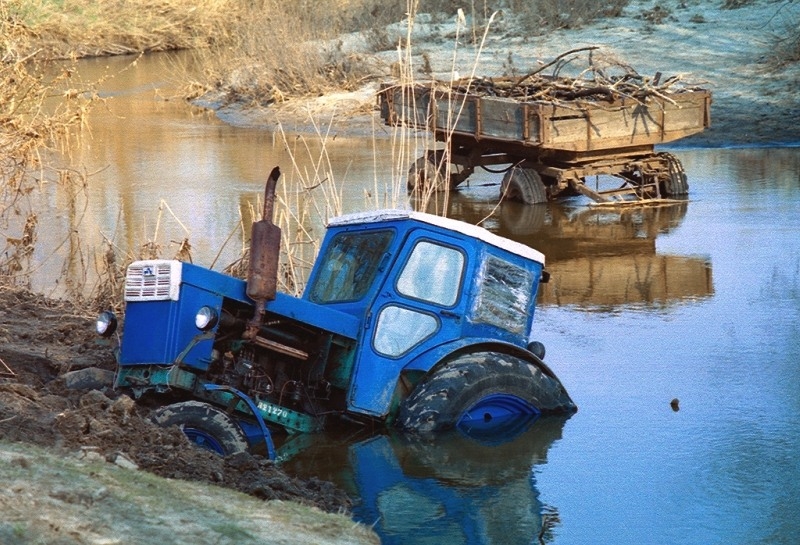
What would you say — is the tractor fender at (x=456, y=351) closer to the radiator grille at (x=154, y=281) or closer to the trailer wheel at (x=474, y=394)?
the trailer wheel at (x=474, y=394)

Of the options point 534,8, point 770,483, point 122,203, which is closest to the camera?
point 770,483

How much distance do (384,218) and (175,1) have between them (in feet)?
146

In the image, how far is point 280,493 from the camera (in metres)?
6.41

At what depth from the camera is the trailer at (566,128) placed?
640 inches

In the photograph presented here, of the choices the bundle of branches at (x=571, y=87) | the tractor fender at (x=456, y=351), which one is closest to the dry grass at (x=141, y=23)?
the bundle of branches at (x=571, y=87)

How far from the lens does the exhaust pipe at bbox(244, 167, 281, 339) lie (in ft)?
22.5

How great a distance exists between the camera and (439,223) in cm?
804

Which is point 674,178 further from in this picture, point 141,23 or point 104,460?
point 141,23

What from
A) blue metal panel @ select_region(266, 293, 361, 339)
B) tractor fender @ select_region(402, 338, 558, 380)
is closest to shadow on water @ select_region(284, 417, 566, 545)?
tractor fender @ select_region(402, 338, 558, 380)

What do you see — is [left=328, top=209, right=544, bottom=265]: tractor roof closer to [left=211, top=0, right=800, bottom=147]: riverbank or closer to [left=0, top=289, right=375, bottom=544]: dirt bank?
[left=0, top=289, right=375, bottom=544]: dirt bank

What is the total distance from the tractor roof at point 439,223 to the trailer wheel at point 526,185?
9.10m

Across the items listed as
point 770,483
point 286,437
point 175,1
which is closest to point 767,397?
point 770,483

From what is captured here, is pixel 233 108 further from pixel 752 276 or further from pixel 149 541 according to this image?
pixel 149 541

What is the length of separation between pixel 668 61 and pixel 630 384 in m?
19.1
